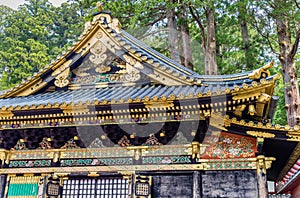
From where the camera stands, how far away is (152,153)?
7230mm

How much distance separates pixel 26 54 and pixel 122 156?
2118 centimetres

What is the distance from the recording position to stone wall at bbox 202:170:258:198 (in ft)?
21.9

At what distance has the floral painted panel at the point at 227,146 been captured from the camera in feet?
22.9

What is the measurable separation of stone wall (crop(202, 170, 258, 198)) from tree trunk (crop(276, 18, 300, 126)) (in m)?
7.78

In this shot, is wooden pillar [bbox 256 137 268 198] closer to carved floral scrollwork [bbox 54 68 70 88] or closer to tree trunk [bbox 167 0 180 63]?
carved floral scrollwork [bbox 54 68 70 88]

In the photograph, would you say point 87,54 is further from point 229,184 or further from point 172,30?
point 172,30

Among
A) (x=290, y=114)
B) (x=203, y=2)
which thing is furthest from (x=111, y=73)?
(x=290, y=114)

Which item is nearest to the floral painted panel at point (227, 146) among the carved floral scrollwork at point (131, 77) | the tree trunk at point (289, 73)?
the carved floral scrollwork at point (131, 77)

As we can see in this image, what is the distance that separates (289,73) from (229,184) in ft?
32.1

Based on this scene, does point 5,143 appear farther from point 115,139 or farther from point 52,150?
point 115,139

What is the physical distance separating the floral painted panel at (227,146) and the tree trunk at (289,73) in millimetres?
7490

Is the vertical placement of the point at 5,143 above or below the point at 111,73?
below

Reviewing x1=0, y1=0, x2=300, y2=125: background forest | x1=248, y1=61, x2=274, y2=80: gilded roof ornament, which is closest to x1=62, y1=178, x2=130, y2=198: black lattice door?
x1=248, y1=61, x2=274, y2=80: gilded roof ornament

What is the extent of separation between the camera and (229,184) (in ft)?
22.2
